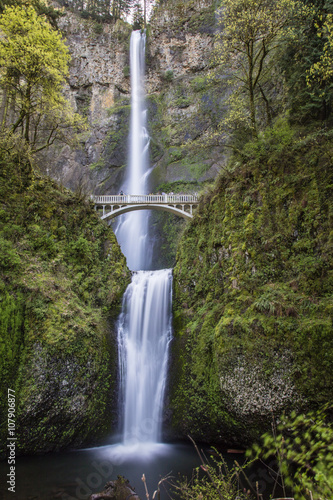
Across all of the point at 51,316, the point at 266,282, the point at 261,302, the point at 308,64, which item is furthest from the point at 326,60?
the point at 51,316

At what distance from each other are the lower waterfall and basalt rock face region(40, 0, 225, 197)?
47.8 feet

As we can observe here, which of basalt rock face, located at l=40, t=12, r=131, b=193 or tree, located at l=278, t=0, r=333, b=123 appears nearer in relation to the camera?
tree, located at l=278, t=0, r=333, b=123

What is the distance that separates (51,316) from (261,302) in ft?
20.3

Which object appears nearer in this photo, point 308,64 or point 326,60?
point 326,60

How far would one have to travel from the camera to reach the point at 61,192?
12.7 m

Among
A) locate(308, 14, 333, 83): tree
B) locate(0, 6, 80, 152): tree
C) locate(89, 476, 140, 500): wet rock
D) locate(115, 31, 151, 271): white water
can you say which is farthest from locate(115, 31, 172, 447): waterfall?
locate(115, 31, 151, 271): white water

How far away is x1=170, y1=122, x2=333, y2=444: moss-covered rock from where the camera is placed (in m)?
7.37

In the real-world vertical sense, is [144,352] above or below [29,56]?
below

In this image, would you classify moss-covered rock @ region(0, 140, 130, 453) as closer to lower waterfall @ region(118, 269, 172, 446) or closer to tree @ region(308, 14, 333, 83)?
lower waterfall @ region(118, 269, 172, 446)

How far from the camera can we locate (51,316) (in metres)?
9.06

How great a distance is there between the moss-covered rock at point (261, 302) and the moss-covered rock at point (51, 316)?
2659 mm

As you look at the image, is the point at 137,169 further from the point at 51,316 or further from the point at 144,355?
the point at 51,316

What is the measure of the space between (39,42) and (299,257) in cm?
1277

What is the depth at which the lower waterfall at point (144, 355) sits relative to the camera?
9.84 meters
